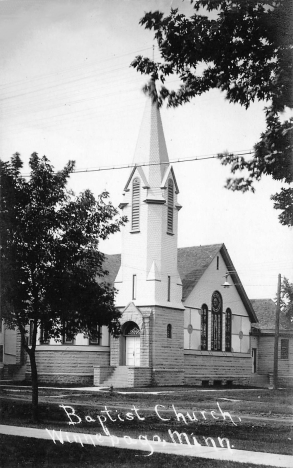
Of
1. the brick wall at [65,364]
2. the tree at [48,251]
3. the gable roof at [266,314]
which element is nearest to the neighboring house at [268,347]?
the gable roof at [266,314]

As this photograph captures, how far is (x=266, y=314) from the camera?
55.3m

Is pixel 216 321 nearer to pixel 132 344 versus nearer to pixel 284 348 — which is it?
pixel 132 344

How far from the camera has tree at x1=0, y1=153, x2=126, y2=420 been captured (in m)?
17.4

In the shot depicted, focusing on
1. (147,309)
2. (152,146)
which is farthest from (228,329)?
(152,146)

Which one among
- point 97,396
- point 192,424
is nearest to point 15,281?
point 192,424

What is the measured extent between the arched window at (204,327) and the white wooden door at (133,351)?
561 centimetres

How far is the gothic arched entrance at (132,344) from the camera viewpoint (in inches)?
1647

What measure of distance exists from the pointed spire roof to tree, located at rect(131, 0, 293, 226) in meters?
27.4

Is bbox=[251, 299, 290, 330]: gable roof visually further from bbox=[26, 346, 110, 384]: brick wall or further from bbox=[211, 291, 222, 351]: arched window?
bbox=[26, 346, 110, 384]: brick wall

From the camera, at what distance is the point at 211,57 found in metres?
12.4

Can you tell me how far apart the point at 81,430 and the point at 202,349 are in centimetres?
3005

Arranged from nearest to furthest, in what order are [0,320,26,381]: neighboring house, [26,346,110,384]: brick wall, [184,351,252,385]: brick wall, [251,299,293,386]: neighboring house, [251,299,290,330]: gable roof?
[26,346,110,384]: brick wall → [0,320,26,381]: neighboring house → [184,351,252,385]: brick wall → [251,299,293,386]: neighboring house → [251,299,290,330]: gable roof

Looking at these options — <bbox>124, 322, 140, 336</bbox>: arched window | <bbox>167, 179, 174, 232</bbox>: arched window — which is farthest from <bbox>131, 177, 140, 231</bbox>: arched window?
<bbox>124, 322, 140, 336</bbox>: arched window

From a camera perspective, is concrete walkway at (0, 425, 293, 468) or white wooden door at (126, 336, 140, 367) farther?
white wooden door at (126, 336, 140, 367)
